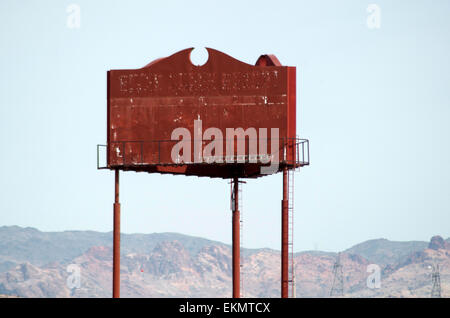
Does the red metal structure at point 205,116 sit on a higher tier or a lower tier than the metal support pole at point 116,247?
higher

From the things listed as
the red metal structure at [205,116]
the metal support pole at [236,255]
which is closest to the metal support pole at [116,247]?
the red metal structure at [205,116]

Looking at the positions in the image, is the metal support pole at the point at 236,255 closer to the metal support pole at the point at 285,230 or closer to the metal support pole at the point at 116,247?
the metal support pole at the point at 285,230

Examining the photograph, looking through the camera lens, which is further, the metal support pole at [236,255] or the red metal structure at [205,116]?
the metal support pole at [236,255]

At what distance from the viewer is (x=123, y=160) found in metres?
45.1

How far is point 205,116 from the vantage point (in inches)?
1769

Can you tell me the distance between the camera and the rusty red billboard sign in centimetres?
4469

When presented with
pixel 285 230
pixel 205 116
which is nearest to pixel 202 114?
pixel 205 116

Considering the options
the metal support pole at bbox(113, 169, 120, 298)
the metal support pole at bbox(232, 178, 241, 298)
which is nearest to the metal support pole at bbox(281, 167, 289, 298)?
the metal support pole at bbox(232, 178, 241, 298)

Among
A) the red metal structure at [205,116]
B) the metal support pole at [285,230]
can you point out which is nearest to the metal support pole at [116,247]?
the red metal structure at [205,116]

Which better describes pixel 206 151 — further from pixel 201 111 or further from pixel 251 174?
pixel 251 174

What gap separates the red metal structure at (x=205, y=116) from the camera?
4469 centimetres

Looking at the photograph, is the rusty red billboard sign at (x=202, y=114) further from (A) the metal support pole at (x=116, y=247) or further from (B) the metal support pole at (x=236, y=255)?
(B) the metal support pole at (x=236, y=255)
